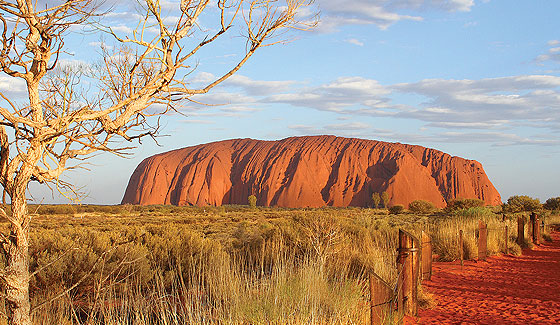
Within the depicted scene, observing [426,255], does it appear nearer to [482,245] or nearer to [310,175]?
[482,245]

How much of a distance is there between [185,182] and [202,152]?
9.13 m

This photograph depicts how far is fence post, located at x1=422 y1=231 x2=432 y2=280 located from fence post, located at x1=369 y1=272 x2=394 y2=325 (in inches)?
147

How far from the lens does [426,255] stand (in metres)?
7.88

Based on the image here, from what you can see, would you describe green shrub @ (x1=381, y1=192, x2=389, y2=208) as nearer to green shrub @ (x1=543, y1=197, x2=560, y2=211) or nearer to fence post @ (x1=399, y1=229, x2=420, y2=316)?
green shrub @ (x1=543, y1=197, x2=560, y2=211)

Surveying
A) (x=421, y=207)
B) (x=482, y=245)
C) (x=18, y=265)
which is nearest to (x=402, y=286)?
(x=18, y=265)

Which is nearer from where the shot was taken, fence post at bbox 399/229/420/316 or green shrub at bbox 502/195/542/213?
fence post at bbox 399/229/420/316

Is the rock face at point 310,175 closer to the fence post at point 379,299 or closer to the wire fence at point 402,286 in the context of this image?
the wire fence at point 402,286

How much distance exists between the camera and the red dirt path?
5863 mm

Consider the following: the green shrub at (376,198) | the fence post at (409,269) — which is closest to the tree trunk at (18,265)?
the fence post at (409,269)

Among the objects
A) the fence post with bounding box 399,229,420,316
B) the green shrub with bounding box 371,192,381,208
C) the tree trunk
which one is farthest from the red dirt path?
the green shrub with bounding box 371,192,381,208

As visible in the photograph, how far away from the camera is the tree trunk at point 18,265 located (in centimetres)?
288

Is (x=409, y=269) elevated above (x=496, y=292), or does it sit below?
above

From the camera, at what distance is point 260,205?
7019 cm

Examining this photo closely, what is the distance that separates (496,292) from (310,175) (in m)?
65.0
